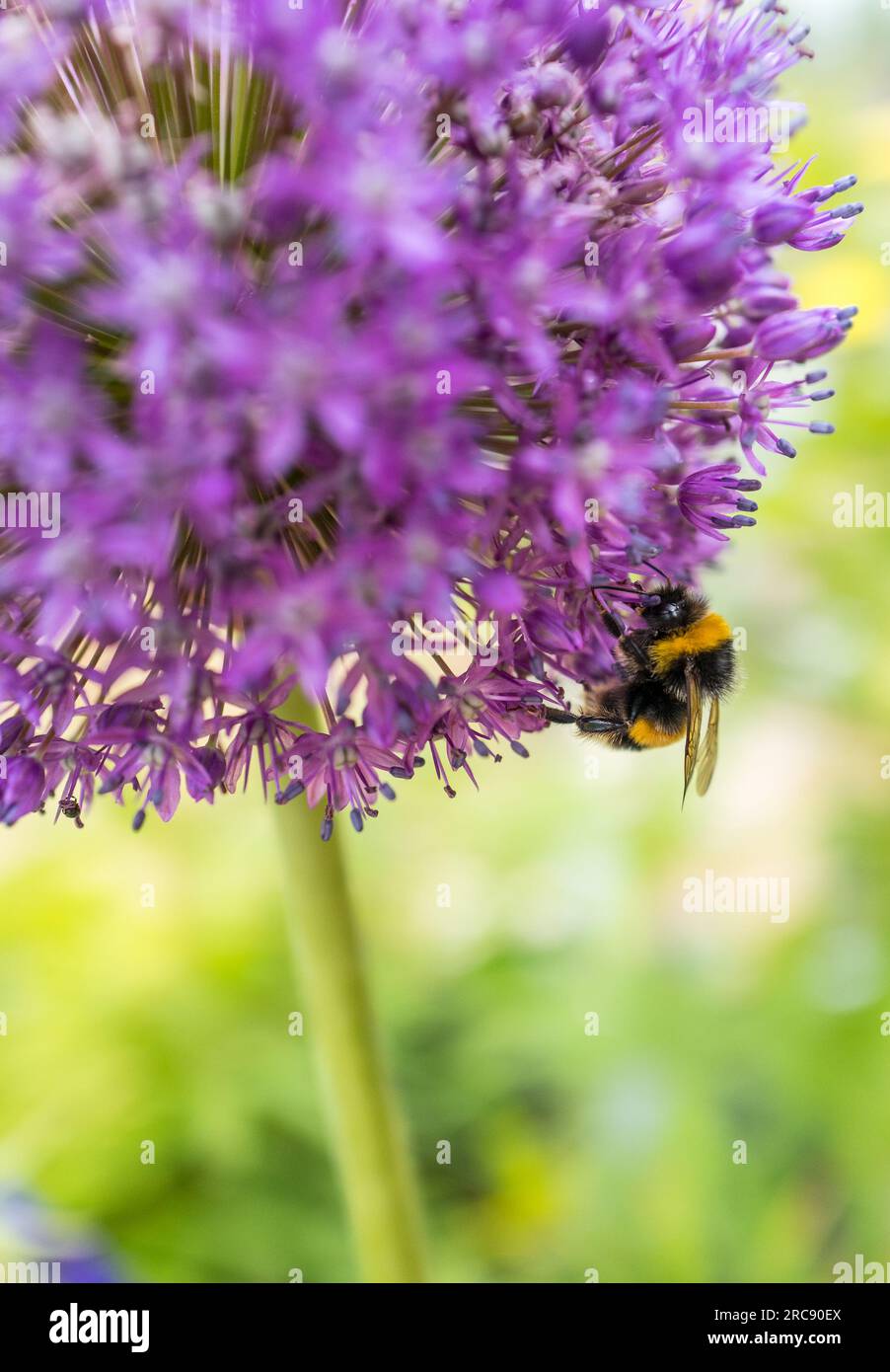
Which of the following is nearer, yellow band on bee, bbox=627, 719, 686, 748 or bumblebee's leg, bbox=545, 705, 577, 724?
bumblebee's leg, bbox=545, 705, 577, 724

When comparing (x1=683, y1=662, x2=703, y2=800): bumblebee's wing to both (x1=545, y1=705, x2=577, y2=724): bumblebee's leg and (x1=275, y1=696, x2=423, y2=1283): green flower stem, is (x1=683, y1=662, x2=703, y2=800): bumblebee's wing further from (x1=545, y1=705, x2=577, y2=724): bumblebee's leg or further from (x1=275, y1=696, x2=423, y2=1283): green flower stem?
(x1=275, y1=696, x2=423, y2=1283): green flower stem

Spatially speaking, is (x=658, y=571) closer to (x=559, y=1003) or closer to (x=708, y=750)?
(x=708, y=750)

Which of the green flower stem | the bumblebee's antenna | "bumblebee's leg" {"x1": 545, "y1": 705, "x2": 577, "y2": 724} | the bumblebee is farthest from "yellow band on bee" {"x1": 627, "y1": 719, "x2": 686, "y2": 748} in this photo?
the green flower stem

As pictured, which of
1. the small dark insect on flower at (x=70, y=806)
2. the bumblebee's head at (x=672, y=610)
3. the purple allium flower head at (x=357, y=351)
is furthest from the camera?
the bumblebee's head at (x=672, y=610)

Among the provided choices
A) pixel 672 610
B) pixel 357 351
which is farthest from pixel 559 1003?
pixel 357 351

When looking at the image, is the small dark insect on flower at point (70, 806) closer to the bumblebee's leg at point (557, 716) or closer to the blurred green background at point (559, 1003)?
the bumblebee's leg at point (557, 716)

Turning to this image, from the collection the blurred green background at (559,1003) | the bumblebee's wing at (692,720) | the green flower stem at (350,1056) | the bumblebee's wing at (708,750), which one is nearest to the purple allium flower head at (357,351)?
the green flower stem at (350,1056)

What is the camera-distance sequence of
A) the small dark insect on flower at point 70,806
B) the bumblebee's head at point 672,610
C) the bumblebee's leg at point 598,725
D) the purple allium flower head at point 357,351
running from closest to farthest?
1. the purple allium flower head at point 357,351
2. the small dark insect on flower at point 70,806
3. the bumblebee's head at point 672,610
4. the bumblebee's leg at point 598,725
